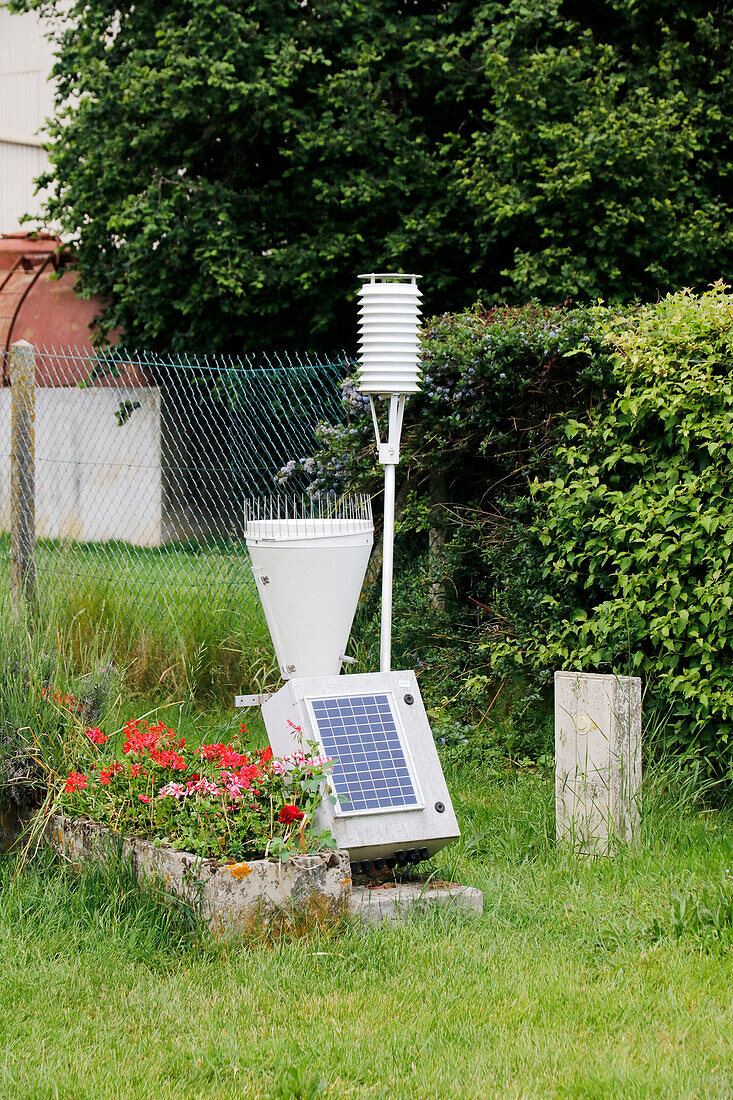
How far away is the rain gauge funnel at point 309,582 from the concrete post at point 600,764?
104cm

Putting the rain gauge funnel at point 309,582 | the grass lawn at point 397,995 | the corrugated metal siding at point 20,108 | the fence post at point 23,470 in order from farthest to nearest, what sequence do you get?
the corrugated metal siding at point 20,108, the fence post at point 23,470, the rain gauge funnel at point 309,582, the grass lawn at point 397,995

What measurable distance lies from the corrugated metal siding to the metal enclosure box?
19.7 m

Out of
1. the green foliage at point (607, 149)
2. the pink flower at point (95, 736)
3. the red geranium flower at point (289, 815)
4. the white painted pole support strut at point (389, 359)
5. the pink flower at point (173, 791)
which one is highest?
the green foliage at point (607, 149)

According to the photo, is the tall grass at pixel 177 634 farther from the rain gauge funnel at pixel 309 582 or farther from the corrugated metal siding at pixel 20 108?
the corrugated metal siding at pixel 20 108

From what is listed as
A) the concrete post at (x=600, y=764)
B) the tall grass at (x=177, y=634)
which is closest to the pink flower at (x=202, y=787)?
the concrete post at (x=600, y=764)

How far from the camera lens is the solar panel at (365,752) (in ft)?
12.3

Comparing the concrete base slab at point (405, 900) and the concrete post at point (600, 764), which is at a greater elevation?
the concrete post at point (600, 764)

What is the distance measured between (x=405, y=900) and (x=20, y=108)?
21.7 m

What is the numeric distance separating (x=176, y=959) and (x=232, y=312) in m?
10.2

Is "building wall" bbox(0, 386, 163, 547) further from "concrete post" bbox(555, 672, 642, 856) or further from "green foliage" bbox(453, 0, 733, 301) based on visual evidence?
"concrete post" bbox(555, 672, 642, 856)

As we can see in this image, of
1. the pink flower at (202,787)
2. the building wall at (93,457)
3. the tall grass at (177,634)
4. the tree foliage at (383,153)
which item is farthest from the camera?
the building wall at (93,457)

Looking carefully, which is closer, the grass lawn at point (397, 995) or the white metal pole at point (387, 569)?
the grass lawn at point (397, 995)

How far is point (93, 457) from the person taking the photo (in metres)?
14.5

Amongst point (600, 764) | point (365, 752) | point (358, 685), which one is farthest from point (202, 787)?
point (600, 764)
